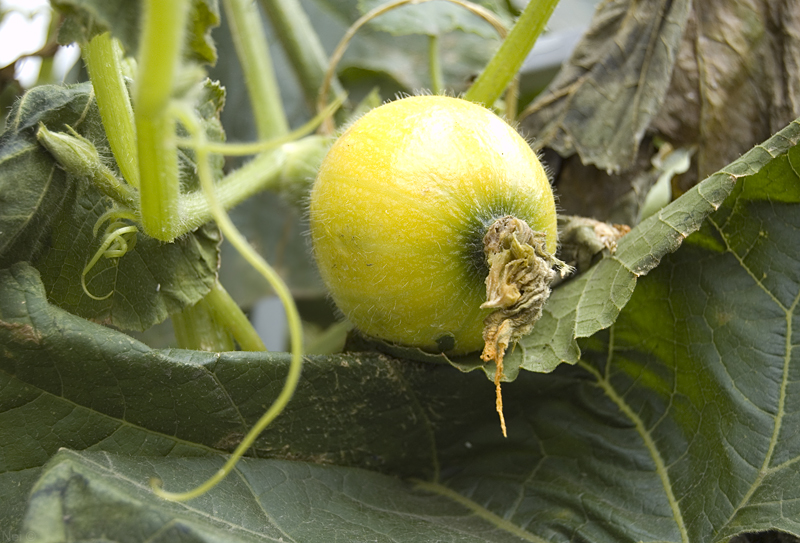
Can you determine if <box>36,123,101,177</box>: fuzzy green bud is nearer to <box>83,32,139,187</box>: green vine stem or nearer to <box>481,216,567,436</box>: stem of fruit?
<box>83,32,139,187</box>: green vine stem

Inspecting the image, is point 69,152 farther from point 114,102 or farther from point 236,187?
point 236,187

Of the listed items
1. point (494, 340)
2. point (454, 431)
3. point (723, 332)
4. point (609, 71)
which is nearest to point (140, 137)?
point (494, 340)

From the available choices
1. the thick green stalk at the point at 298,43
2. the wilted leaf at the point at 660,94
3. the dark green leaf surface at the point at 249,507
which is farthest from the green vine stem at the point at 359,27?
the dark green leaf surface at the point at 249,507

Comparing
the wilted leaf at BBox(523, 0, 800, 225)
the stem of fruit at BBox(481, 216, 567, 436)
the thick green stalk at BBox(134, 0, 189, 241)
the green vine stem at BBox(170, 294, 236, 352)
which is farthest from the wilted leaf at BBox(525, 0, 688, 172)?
the thick green stalk at BBox(134, 0, 189, 241)

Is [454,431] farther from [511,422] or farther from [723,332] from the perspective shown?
[723,332]

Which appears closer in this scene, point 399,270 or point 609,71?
point 399,270

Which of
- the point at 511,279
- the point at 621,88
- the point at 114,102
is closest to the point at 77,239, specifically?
the point at 114,102

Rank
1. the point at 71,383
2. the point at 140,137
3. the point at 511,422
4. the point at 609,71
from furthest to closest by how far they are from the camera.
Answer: the point at 609,71, the point at 511,422, the point at 71,383, the point at 140,137
